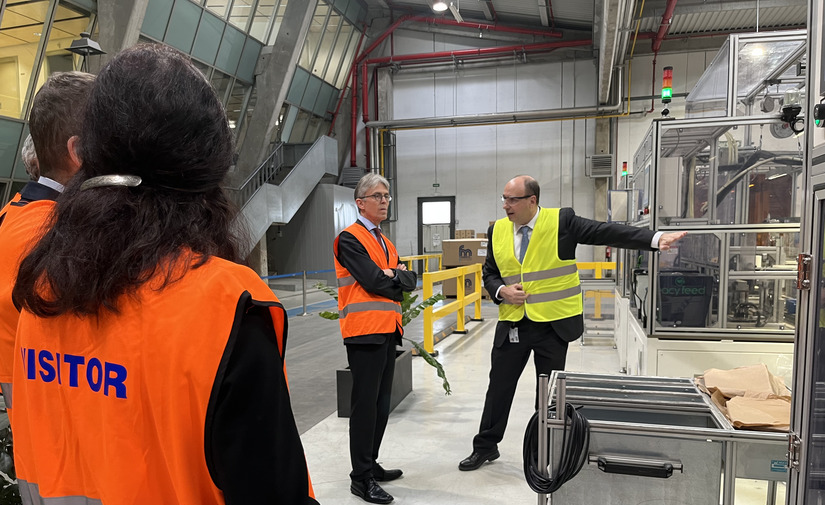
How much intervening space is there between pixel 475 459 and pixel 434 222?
1275 cm

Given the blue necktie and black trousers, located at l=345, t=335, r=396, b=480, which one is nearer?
black trousers, located at l=345, t=335, r=396, b=480

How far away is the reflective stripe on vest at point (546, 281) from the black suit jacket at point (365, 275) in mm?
809

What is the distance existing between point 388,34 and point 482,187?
18.8 feet

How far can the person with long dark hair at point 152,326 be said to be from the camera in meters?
0.73

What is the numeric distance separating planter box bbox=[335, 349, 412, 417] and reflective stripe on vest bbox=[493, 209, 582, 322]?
1.28 metres

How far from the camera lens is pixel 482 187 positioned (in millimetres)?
15258

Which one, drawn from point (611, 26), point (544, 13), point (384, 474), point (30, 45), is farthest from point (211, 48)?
point (384, 474)

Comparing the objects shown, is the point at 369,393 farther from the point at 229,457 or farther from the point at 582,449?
the point at 229,457

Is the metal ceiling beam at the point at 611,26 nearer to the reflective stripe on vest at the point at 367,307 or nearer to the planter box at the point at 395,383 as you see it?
the planter box at the point at 395,383

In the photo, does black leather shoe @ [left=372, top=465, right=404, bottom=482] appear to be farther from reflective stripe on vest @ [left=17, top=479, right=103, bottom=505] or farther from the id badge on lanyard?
reflective stripe on vest @ [left=17, top=479, right=103, bottom=505]

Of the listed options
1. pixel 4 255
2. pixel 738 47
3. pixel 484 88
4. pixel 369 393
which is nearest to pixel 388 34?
pixel 484 88

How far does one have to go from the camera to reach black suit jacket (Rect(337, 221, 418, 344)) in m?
2.86

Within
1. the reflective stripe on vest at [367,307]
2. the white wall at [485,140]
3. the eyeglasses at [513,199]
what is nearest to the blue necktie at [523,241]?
the eyeglasses at [513,199]

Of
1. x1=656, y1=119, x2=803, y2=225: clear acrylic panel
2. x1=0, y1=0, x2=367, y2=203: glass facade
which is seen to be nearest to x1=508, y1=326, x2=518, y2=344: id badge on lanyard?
x1=656, y1=119, x2=803, y2=225: clear acrylic panel
